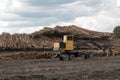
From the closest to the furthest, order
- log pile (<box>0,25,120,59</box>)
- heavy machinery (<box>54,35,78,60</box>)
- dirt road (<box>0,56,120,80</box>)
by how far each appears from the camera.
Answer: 1. dirt road (<box>0,56,120,80</box>)
2. heavy machinery (<box>54,35,78,60</box>)
3. log pile (<box>0,25,120,59</box>)

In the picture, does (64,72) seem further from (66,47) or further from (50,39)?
(50,39)

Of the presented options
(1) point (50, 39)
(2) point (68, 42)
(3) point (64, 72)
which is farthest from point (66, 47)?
(1) point (50, 39)

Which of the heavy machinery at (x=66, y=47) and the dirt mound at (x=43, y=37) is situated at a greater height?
the dirt mound at (x=43, y=37)

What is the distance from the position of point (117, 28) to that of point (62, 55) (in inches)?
3396

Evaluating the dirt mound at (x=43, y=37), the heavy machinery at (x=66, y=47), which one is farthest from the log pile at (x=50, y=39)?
the heavy machinery at (x=66, y=47)

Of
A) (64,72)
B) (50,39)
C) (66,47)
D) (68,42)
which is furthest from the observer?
(50,39)

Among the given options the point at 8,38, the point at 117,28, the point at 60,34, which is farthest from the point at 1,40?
the point at 117,28

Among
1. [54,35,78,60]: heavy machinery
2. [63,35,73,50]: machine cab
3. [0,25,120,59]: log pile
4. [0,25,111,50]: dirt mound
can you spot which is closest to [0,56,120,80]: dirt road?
[54,35,78,60]: heavy machinery

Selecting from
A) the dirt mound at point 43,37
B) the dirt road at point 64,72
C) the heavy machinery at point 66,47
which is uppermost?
the dirt mound at point 43,37

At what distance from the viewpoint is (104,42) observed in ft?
203

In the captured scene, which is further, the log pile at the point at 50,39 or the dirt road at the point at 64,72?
the log pile at the point at 50,39

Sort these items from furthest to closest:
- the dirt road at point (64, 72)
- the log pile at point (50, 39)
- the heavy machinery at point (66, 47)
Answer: the log pile at point (50, 39) < the heavy machinery at point (66, 47) < the dirt road at point (64, 72)

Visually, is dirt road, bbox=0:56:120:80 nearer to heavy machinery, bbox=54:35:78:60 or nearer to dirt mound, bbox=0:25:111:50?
heavy machinery, bbox=54:35:78:60

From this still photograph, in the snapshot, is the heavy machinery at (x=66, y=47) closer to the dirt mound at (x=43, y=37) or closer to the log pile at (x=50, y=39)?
the log pile at (x=50, y=39)
